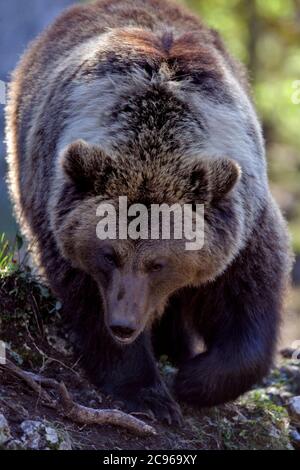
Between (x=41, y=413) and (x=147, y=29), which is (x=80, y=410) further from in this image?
(x=147, y=29)

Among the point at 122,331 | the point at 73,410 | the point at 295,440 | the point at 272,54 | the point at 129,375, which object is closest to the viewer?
the point at 122,331

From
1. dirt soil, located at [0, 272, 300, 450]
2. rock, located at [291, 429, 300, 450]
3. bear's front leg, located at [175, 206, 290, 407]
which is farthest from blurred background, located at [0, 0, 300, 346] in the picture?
bear's front leg, located at [175, 206, 290, 407]

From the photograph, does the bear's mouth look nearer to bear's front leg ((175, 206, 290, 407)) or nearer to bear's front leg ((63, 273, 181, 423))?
bear's front leg ((63, 273, 181, 423))

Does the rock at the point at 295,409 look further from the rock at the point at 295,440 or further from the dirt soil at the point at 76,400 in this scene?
the rock at the point at 295,440

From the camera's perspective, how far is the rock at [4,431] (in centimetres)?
510

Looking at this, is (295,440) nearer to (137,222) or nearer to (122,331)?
(122,331)

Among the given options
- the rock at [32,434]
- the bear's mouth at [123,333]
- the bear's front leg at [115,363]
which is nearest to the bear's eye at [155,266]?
the bear's mouth at [123,333]

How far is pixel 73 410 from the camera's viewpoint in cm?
579

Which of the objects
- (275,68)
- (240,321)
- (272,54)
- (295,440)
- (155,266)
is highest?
(272,54)

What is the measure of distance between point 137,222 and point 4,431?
54.5 inches

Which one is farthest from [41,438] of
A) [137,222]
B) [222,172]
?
[222,172]

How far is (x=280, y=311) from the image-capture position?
6.94 m

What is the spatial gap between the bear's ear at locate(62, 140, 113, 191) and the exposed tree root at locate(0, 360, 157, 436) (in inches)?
45.6

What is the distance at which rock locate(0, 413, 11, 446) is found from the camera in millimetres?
5102
